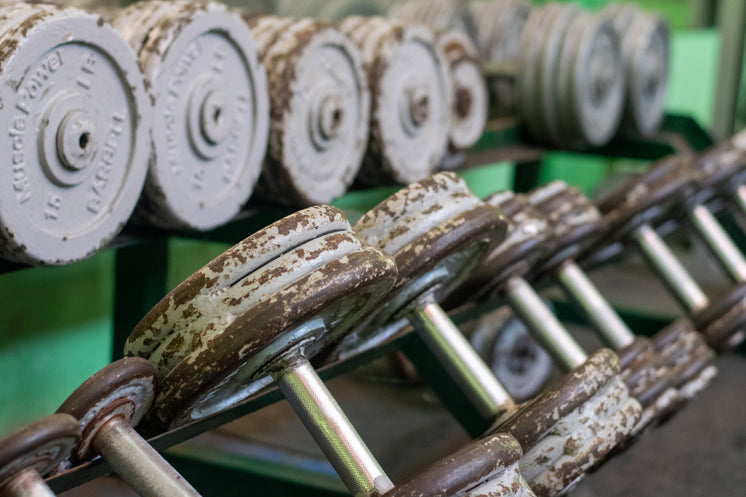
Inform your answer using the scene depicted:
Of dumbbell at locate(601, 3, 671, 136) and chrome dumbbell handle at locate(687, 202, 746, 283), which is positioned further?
dumbbell at locate(601, 3, 671, 136)

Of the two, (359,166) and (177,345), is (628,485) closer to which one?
(359,166)

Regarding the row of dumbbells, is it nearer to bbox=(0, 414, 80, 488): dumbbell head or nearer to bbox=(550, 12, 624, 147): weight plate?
bbox=(550, 12, 624, 147): weight plate

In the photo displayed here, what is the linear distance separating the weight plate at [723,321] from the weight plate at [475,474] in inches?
35.9

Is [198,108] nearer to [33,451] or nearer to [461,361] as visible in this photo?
[461,361]

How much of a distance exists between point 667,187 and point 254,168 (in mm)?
815

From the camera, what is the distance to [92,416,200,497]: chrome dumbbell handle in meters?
0.79

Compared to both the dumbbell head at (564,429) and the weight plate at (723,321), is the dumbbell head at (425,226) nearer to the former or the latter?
the dumbbell head at (564,429)

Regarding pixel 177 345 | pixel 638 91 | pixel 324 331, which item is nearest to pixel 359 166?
pixel 324 331

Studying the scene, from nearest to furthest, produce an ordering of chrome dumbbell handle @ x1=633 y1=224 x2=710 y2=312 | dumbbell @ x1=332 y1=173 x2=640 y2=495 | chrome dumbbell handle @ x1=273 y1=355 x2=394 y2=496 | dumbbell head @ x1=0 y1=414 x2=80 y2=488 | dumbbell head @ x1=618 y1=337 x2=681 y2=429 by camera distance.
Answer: dumbbell head @ x1=0 y1=414 x2=80 y2=488, chrome dumbbell handle @ x1=273 y1=355 x2=394 y2=496, dumbbell @ x1=332 y1=173 x2=640 y2=495, dumbbell head @ x1=618 y1=337 x2=681 y2=429, chrome dumbbell handle @ x1=633 y1=224 x2=710 y2=312

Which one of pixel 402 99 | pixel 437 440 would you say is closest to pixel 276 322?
pixel 402 99

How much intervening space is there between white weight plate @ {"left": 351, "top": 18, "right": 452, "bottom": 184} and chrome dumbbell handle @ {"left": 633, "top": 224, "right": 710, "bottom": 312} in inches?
18.7

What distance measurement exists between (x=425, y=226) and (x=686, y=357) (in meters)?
0.77

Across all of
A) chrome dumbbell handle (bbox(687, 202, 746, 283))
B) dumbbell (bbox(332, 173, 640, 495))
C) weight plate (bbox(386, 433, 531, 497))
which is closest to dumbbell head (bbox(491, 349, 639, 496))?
dumbbell (bbox(332, 173, 640, 495))

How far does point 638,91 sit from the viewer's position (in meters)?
2.59
